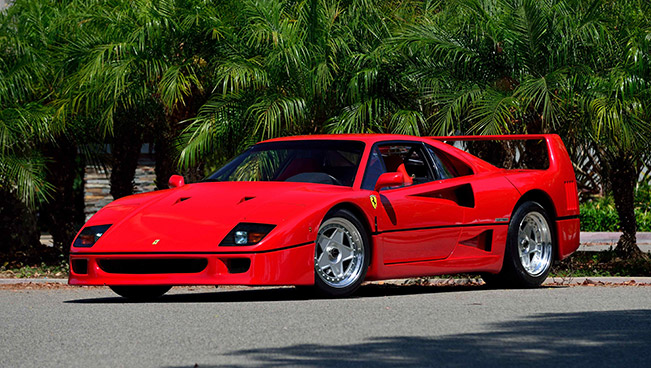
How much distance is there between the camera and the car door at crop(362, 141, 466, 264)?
30.1 feet

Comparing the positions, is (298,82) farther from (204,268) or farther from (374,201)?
(204,268)

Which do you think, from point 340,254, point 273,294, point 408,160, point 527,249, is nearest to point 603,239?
point 527,249

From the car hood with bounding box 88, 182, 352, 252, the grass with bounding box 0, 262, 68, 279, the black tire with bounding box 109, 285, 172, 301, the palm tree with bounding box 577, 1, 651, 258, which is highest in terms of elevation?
the palm tree with bounding box 577, 1, 651, 258

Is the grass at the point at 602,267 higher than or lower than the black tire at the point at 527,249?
lower

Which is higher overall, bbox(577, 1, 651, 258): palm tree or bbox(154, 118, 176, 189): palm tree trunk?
bbox(577, 1, 651, 258): palm tree

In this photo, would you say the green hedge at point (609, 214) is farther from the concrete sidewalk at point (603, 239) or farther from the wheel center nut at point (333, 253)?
the wheel center nut at point (333, 253)

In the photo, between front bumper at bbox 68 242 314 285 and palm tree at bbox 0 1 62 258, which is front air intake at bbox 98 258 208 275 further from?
palm tree at bbox 0 1 62 258

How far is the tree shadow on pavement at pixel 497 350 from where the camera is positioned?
5660 millimetres

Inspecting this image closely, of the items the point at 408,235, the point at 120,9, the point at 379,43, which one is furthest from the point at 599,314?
the point at 120,9

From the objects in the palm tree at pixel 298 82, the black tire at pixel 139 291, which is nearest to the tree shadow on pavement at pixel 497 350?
the black tire at pixel 139 291

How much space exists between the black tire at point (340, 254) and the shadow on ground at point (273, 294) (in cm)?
30

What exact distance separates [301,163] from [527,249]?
2414mm

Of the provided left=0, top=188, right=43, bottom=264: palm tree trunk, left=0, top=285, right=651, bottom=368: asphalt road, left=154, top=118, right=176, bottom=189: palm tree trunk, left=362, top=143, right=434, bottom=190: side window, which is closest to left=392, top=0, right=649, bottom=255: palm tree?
left=362, top=143, right=434, bottom=190: side window

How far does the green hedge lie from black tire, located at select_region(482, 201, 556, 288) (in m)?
10.9
